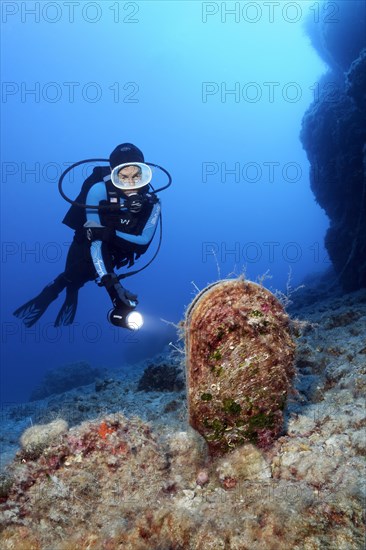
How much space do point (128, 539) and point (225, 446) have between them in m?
1.05

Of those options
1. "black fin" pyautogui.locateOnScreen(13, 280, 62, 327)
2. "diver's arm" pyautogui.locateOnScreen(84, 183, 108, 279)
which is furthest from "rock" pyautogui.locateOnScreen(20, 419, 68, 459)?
"black fin" pyautogui.locateOnScreen(13, 280, 62, 327)

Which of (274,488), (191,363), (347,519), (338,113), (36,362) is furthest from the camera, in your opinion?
(36,362)

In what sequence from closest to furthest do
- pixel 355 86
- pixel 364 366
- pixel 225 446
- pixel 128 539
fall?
1. pixel 128 539
2. pixel 225 446
3. pixel 364 366
4. pixel 355 86

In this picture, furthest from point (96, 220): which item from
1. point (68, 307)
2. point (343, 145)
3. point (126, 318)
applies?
point (343, 145)

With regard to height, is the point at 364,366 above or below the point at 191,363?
below

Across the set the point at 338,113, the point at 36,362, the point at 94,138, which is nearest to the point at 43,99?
the point at 94,138

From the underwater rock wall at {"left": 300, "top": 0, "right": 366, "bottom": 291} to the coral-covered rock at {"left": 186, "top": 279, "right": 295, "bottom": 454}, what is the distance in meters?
11.2

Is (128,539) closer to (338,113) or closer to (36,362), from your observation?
(338,113)

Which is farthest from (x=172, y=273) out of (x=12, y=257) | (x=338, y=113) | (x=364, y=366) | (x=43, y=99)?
(x=364, y=366)

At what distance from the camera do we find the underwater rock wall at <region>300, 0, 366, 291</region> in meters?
13.2

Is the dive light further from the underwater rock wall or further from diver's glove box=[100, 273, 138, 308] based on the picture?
the underwater rock wall

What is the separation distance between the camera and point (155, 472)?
288cm

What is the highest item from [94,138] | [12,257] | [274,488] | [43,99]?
[43,99]

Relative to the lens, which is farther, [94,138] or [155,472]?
[94,138]
